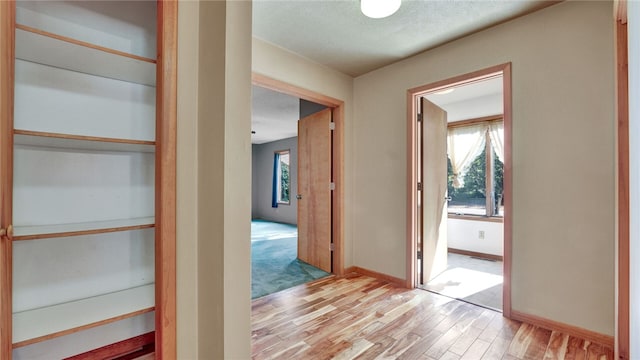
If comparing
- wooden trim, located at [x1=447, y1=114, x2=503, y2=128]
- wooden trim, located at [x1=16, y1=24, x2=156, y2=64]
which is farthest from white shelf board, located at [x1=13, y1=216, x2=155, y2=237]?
wooden trim, located at [x1=447, y1=114, x2=503, y2=128]

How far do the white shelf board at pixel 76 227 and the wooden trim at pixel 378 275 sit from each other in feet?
8.12

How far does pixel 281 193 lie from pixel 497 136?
5.64m

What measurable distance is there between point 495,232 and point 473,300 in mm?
1865

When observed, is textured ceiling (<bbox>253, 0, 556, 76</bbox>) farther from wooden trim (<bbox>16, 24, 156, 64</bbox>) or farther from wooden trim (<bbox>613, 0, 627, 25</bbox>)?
wooden trim (<bbox>16, 24, 156, 64</bbox>)

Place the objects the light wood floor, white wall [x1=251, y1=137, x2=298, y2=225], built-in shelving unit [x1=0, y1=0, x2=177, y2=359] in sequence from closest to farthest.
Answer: built-in shelving unit [x1=0, y1=0, x2=177, y2=359] < the light wood floor < white wall [x1=251, y1=137, x2=298, y2=225]

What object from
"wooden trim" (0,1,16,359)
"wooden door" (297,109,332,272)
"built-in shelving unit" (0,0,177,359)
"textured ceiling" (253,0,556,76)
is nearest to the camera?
"wooden trim" (0,1,16,359)

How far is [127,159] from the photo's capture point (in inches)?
55.2

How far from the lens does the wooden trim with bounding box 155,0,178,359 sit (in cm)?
124

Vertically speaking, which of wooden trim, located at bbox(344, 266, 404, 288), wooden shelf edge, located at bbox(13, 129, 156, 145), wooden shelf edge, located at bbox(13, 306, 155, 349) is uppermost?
wooden shelf edge, located at bbox(13, 129, 156, 145)

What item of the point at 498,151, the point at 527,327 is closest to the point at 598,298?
the point at 527,327

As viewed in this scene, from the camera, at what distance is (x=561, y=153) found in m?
2.04

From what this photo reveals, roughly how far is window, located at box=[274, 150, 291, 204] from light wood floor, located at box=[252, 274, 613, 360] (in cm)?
546

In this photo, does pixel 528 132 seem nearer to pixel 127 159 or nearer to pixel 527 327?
pixel 527 327

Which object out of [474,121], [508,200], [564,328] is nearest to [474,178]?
[474,121]
